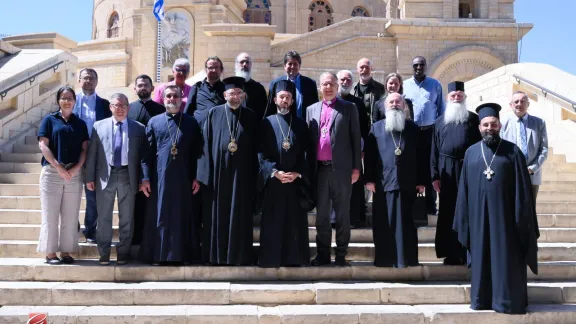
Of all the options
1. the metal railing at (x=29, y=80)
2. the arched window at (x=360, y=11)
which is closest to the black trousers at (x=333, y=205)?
the metal railing at (x=29, y=80)

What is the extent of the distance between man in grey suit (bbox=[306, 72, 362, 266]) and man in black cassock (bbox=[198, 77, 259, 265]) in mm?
700

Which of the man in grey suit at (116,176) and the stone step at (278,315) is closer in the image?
the stone step at (278,315)

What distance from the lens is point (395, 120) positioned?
556 cm

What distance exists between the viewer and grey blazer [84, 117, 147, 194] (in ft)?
17.9

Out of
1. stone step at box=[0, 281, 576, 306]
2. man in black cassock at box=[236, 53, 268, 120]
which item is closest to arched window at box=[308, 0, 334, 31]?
man in black cassock at box=[236, 53, 268, 120]

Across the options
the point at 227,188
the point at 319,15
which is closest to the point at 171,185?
the point at 227,188

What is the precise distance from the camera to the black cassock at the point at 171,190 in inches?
211

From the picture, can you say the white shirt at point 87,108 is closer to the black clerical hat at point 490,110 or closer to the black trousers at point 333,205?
the black trousers at point 333,205

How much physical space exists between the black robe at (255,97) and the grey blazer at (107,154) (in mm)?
1395

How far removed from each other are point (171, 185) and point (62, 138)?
1275 mm

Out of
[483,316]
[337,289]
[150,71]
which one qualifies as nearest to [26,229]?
[337,289]

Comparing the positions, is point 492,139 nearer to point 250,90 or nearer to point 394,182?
point 394,182

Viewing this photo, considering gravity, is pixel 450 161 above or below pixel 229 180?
above

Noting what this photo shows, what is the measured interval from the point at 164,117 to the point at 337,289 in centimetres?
263
